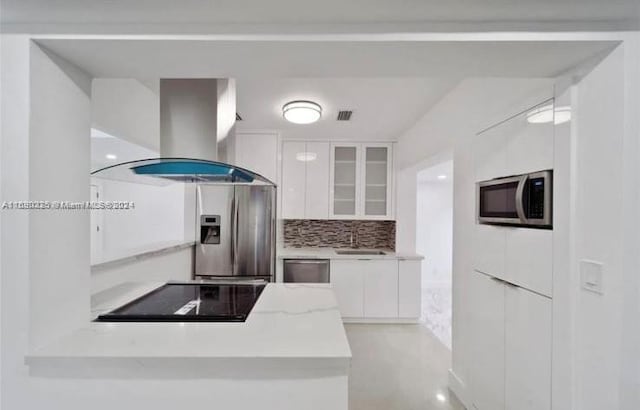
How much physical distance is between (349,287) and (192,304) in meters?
2.59

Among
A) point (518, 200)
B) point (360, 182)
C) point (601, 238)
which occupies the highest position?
point (360, 182)

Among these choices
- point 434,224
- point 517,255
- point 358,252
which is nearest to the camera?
point 517,255

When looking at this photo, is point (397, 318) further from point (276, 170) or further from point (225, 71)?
point (225, 71)

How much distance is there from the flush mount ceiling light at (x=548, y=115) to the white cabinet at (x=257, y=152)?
2810 mm

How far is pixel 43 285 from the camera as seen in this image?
1.08 m

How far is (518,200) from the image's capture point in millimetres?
1539

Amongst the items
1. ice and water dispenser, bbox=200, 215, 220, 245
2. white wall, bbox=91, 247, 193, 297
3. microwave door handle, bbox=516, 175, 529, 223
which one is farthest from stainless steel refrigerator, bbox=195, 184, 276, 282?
microwave door handle, bbox=516, 175, 529, 223

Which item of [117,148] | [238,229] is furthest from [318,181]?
[117,148]

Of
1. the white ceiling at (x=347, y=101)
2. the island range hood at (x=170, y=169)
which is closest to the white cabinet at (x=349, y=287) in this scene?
the white ceiling at (x=347, y=101)

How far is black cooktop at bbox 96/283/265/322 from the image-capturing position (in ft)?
4.38

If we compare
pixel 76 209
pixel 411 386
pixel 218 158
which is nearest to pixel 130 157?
pixel 218 158

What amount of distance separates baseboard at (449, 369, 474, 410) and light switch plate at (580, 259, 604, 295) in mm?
1418

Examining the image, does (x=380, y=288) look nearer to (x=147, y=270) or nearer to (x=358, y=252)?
(x=358, y=252)

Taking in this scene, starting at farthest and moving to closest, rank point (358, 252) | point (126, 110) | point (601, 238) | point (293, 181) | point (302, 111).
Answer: point (358, 252), point (293, 181), point (302, 111), point (126, 110), point (601, 238)
